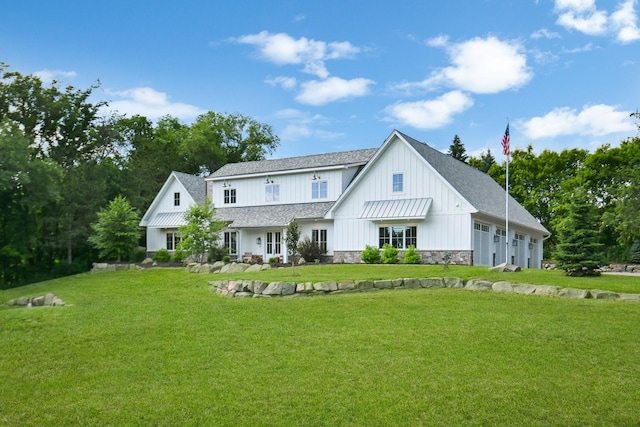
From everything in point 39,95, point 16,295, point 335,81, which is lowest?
point 16,295

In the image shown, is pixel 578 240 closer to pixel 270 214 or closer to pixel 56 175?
pixel 270 214

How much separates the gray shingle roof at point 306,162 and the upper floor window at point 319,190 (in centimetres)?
102

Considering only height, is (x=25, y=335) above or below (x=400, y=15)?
below

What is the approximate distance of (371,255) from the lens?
2641 centimetres

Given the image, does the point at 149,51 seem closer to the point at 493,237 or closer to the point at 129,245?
the point at 129,245

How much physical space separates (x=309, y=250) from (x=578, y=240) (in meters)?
13.8

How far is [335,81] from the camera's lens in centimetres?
2450

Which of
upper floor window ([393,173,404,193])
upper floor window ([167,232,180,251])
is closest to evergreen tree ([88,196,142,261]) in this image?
upper floor window ([167,232,180,251])

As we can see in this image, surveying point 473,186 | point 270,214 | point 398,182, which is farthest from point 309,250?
point 473,186

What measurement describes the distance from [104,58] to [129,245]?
1497 cm

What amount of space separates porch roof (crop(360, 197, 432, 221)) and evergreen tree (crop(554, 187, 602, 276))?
7.31 m

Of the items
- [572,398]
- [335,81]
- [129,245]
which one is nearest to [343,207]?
[335,81]

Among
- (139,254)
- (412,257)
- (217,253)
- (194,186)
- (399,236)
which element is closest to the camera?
(412,257)

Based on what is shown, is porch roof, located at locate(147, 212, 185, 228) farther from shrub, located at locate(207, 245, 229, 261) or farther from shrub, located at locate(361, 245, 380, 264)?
shrub, located at locate(361, 245, 380, 264)
